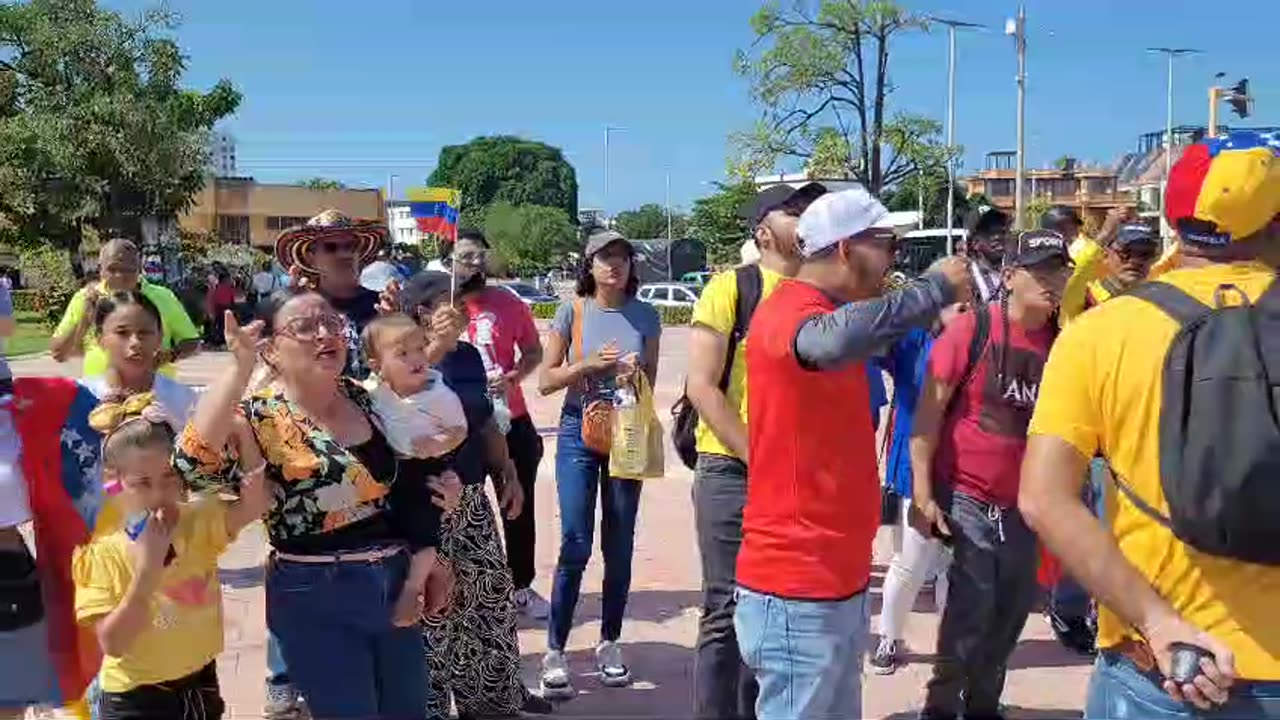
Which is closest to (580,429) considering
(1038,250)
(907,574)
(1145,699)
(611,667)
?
(611,667)

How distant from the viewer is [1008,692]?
15.2ft

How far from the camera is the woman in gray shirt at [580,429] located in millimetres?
4625

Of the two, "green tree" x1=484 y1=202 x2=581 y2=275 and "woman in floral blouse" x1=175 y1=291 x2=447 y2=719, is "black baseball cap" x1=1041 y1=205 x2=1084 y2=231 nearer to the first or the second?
"woman in floral blouse" x1=175 y1=291 x2=447 y2=719

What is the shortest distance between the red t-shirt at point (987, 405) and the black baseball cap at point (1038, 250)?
0.65 feet

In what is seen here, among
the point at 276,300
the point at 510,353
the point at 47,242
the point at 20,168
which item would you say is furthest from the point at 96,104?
the point at 276,300

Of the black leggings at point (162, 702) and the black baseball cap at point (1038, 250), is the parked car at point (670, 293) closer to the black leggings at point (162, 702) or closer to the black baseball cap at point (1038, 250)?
the black baseball cap at point (1038, 250)

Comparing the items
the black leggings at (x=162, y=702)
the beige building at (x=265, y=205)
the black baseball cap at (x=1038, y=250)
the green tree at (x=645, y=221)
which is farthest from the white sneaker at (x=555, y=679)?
the green tree at (x=645, y=221)

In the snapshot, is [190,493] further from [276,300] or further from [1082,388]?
[1082,388]

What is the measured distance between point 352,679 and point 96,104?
1021 inches

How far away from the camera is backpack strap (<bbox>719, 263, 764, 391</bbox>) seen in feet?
11.9

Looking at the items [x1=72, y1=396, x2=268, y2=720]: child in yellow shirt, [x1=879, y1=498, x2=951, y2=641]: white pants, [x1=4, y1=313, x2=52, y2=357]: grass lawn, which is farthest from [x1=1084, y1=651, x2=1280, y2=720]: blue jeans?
[x1=4, y1=313, x2=52, y2=357]: grass lawn

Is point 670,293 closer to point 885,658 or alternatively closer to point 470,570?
point 885,658

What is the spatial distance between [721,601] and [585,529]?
114 cm

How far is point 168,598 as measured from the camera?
2.96 meters
